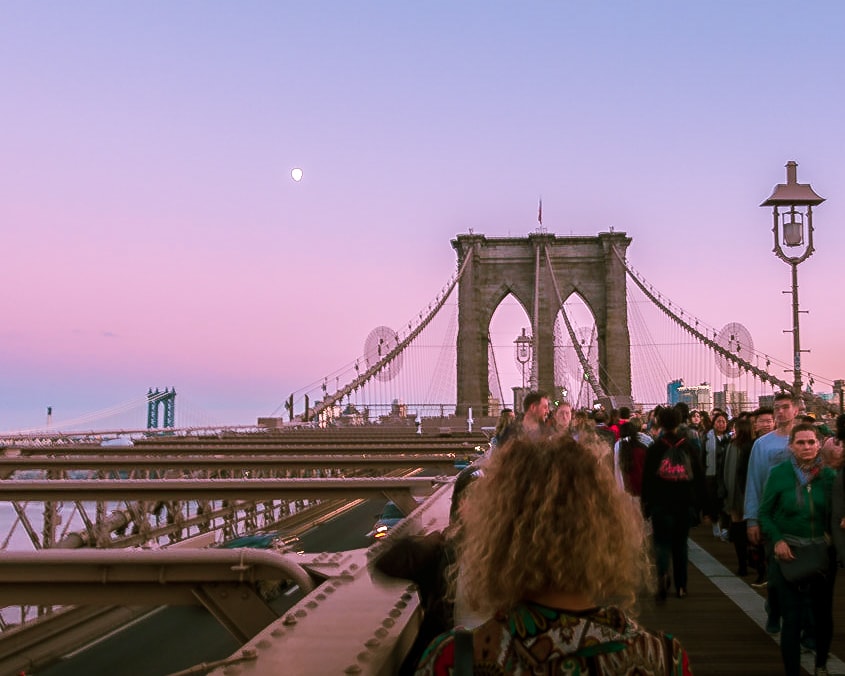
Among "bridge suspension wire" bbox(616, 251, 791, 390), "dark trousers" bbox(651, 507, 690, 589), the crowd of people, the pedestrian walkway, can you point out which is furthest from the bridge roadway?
"bridge suspension wire" bbox(616, 251, 791, 390)

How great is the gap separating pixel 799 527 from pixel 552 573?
394 centimetres

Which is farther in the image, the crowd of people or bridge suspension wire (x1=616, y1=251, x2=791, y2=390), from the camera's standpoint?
bridge suspension wire (x1=616, y1=251, x2=791, y2=390)

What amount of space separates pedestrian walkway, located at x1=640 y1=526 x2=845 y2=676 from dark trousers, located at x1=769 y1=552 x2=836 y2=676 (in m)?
A: 0.35

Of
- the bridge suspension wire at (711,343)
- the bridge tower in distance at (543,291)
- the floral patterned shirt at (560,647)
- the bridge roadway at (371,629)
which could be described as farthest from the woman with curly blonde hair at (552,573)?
the bridge tower in distance at (543,291)

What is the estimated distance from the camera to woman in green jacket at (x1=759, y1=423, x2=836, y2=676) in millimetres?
5117

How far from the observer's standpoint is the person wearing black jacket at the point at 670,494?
25.5 feet

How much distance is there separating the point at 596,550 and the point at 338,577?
143 cm

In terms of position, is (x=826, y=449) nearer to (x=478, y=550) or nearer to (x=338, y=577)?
(x=338, y=577)

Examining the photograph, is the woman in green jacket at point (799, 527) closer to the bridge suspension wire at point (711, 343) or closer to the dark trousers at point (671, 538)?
the dark trousers at point (671, 538)

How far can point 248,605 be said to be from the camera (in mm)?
3223

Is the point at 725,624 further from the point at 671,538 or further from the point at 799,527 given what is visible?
the point at 799,527

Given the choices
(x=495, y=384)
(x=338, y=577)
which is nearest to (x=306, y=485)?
(x=338, y=577)

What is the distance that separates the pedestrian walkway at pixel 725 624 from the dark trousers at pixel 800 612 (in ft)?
1.14

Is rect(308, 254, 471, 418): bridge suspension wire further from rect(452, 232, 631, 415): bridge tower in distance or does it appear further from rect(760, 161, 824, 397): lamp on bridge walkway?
rect(760, 161, 824, 397): lamp on bridge walkway
